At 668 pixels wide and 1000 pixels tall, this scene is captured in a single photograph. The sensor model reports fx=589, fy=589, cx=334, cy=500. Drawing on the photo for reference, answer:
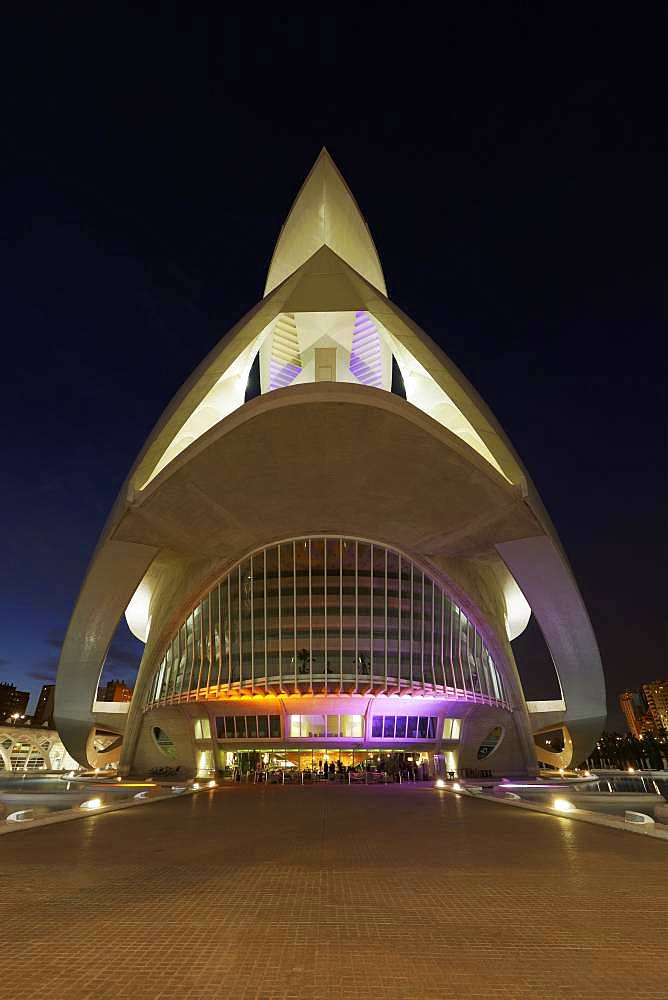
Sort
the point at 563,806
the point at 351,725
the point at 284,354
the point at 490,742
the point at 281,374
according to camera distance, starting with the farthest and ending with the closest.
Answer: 1. the point at 281,374
2. the point at 284,354
3. the point at 490,742
4. the point at 351,725
5. the point at 563,806

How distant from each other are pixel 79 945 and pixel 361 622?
27.7 meters

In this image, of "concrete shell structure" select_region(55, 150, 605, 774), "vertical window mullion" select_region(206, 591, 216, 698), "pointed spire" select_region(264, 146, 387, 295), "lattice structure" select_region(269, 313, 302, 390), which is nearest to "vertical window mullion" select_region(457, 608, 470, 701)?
"concrete shell structure" select_region(55, 150, 605, 774)

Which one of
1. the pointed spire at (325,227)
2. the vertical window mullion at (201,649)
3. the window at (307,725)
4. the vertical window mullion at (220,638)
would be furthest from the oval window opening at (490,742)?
the pointed spire at (325,227)

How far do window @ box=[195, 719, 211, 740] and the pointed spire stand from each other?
82.6ft

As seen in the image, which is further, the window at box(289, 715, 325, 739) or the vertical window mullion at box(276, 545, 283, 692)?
the window at box(289, 715, 325, 739)

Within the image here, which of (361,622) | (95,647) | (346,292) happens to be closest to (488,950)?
(346,292)

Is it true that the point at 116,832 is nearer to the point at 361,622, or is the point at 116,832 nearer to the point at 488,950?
the point at 488,950

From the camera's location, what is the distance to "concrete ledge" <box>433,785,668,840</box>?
873 cm

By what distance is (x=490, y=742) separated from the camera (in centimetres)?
3394

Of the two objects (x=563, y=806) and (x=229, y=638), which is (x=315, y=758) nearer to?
(x=229, y=638)

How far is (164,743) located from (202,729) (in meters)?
3.46

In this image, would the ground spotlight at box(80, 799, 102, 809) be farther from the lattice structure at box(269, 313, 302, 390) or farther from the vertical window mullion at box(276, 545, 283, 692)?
the lattice structure at box(269, 313, 302, 390)

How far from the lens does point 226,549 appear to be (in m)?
31.5

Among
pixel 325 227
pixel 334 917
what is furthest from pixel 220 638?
pixel 334 917
